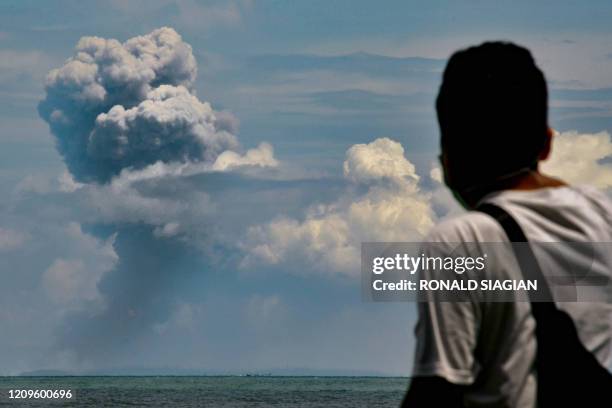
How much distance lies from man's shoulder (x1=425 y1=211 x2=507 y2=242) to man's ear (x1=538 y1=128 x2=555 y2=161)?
25cm

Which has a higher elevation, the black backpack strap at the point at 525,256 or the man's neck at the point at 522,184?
the man's neck at the point at 522,184

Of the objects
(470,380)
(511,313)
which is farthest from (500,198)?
(470,380)

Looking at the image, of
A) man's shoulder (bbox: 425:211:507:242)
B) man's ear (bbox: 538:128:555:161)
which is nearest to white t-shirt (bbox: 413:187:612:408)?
man's shoulder (bbox: 425:211:507:242)

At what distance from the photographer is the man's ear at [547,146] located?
7.01ft

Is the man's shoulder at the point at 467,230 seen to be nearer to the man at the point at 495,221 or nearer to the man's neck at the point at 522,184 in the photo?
the man at the point at 495,221

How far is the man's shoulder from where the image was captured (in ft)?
6.32

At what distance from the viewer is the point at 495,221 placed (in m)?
1.97

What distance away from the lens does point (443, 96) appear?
209cm

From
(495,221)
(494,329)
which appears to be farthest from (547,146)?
(494,329)

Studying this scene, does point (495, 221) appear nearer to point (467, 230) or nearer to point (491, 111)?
point (467, 230)

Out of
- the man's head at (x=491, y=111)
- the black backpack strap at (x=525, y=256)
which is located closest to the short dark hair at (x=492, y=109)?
the man's head at (x=491, y=111)

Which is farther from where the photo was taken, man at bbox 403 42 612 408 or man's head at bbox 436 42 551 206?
Result: man's head at bbox 436 42 551 206

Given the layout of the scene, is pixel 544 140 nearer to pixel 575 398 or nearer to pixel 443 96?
pixel 443 96

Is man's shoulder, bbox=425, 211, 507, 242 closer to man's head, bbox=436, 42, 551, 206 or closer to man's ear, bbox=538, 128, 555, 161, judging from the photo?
man's head, bbox=436, 42, 551, 206
